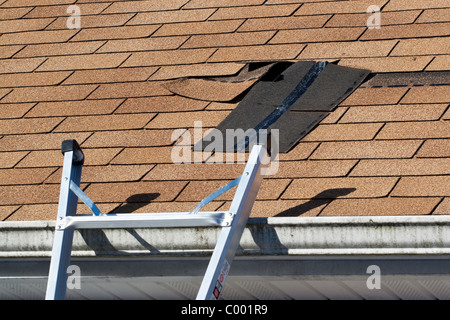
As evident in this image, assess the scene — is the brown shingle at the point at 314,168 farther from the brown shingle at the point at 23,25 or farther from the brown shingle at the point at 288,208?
the brown shingle at the point at 23,25

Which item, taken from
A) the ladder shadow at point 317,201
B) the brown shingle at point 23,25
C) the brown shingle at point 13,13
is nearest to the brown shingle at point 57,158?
the ladder shadow at point 317,201

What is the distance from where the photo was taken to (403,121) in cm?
449

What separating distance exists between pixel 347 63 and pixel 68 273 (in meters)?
2.14

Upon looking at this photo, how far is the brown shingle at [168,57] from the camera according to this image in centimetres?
544

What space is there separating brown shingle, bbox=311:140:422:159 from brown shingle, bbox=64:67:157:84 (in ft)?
4.72

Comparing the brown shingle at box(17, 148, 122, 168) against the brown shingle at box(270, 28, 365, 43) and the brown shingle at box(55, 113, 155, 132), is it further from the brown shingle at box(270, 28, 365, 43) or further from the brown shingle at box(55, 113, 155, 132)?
the brown shingle at box(270, 28, 365, 43)

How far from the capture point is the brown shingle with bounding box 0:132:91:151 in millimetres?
4824

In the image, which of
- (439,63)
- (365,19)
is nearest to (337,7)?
(365,19)

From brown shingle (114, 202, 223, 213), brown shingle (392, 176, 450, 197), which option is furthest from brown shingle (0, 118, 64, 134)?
brown shingle (392, 176, 450, 197)

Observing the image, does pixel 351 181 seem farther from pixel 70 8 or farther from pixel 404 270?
pixel 70 8

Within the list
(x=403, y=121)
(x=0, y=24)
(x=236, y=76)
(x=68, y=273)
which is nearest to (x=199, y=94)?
(x=236, y=76)

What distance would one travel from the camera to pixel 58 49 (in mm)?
5852

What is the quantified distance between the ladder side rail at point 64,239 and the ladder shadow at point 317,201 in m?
0.92

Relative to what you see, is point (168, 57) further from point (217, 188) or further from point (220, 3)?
point (217, 188)
